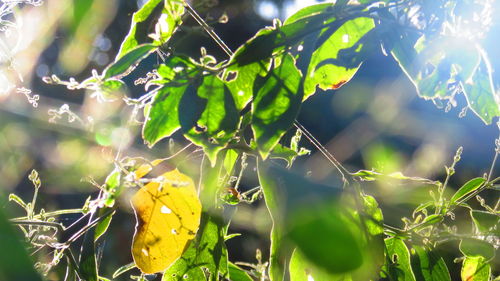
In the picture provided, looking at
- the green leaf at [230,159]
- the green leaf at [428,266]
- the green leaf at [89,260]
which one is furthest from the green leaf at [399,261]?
the green leaf at [89,260]

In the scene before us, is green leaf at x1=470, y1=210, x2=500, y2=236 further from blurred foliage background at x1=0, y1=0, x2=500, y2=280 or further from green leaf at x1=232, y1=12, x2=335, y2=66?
green leaf at x1=232, y1=12, x2=335, y2=66

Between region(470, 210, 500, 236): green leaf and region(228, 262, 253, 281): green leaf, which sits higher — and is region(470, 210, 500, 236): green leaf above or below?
above

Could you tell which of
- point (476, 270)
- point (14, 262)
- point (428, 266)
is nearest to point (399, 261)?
point (428, 266)

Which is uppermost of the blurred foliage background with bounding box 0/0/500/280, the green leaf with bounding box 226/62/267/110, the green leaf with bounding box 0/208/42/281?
the green leaf with bounding box 0/208/42/281

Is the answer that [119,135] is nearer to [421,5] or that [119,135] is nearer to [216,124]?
[216,124]

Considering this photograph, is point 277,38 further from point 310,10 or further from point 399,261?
point 399,261

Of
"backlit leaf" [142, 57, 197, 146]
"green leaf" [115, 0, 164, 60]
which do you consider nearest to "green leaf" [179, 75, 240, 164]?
"backlit leaf" [142, 57, 197, 146]

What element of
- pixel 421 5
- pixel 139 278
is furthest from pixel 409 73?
pixel 139 278
